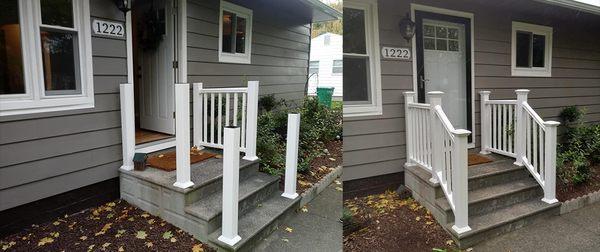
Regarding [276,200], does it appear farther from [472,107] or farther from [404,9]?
[472,107]

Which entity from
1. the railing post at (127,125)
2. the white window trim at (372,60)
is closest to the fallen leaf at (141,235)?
the railing post at (127,125)

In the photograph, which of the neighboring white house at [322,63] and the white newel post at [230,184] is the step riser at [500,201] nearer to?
the neighboring white house at [322,63]

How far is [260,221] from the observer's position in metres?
2.54

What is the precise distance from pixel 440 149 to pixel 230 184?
4.91 feet

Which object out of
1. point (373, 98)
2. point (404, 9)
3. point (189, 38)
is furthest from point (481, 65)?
point (189, 38)

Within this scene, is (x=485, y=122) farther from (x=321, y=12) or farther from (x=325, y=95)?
(x=321, y=12)

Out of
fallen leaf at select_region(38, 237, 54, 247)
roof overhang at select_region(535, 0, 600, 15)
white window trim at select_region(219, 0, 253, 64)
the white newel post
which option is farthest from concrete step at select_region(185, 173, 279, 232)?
roof overhang at select_region(535, 0, 600, 15)

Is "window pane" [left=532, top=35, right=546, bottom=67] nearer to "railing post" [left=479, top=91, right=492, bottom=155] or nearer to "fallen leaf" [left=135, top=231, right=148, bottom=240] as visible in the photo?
"railing post" [left=479, top=91, right=492, bottom=155]

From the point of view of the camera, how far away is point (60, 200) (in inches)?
100

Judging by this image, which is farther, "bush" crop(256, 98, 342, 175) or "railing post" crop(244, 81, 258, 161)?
"bush" crop(256, 98, 342, 175)

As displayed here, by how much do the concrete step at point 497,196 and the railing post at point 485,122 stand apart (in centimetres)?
49

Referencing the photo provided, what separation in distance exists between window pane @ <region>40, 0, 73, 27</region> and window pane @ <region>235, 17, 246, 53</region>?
1731 mm

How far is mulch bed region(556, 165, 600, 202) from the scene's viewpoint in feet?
9.87

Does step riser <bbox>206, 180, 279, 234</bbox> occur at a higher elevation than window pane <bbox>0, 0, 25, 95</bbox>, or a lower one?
lower
